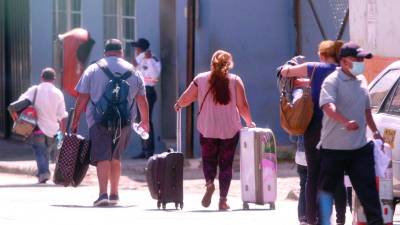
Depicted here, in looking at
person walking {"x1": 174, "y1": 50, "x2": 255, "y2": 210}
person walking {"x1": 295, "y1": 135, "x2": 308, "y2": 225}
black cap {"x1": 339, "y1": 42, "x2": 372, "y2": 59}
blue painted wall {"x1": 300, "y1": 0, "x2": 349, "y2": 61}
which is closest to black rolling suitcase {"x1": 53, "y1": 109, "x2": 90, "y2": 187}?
person walking {"x1": 174, "y1": 50, "x2": 255, "y2": 210}

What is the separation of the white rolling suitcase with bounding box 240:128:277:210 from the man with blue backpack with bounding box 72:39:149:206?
121 centimetres

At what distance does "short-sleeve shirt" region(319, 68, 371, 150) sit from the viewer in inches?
400

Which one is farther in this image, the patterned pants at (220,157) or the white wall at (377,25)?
the white wall at (377,25)

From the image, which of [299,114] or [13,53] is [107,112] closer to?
[299,114]

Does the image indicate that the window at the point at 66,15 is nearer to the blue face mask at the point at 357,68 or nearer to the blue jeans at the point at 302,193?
the blue jeans at the point at 302,193

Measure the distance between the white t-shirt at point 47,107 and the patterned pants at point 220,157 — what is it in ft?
15.4

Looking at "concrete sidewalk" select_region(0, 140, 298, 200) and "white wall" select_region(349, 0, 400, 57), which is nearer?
"white wall" select_region(349, 0, 400, 57)

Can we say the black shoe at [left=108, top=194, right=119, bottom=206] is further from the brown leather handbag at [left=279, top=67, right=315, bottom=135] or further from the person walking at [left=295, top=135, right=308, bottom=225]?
the brown leather handbag at [left=279, top=67, right=315, bottom=135]

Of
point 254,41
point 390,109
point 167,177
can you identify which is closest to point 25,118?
point 254,41

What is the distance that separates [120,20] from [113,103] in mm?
8030

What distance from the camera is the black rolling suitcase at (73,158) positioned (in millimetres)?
13812

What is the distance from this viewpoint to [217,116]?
44.7 ft

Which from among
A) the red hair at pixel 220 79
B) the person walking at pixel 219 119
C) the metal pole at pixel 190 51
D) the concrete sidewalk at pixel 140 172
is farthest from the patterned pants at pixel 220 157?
the metal pole at pixel 190 51

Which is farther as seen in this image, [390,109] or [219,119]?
[219,119]
